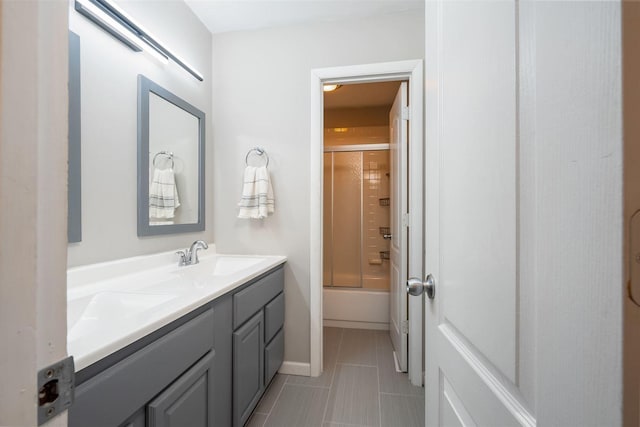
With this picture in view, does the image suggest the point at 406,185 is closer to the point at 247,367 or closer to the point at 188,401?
the point at 247,367

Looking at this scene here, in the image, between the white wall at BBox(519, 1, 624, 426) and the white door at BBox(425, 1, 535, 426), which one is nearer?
the white wall at BBox(519, 1, 624, 426)

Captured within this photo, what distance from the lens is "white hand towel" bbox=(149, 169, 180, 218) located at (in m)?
1.48

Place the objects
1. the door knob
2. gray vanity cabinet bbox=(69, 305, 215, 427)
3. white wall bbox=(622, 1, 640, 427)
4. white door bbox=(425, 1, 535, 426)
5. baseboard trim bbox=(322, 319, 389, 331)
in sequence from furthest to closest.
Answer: baseboard trim bbox=(322, 319, 389, 331)
the door knob
gray vanity cabinet bbox=(69, 305, 215, 427)
white door bbox=(425, 1, 535, 426)
white wall bbox=(622, 1, 640, 427)

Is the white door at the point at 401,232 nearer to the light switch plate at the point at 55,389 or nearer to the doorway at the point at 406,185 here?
the doorway at the point at 406,185

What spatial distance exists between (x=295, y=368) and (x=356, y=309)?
954 millimetres

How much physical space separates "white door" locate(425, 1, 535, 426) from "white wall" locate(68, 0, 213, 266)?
1.35 m

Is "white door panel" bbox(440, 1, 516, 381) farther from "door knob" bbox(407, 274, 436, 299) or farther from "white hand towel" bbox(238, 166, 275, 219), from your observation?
"white hand towel" bbox(238, 166, 275, 219)

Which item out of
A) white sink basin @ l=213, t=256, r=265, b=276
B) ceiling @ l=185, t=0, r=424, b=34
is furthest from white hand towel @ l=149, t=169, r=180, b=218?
ceiling @ l=185, t=0, r=424, b=34

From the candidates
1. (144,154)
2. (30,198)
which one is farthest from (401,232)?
(30,198)

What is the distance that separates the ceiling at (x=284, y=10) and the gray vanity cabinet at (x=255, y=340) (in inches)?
67.5

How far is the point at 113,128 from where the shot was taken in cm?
126

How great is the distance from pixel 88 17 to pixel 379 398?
239 centimetres

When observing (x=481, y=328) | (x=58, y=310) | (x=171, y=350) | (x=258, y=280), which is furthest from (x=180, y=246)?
(x=481, y=328)

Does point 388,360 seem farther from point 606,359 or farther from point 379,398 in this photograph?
point 606,359
